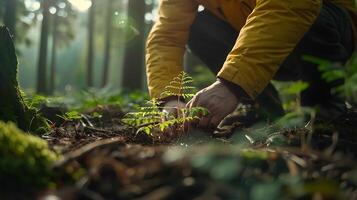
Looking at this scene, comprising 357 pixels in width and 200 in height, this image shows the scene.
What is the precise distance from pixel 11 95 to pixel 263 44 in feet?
4.94

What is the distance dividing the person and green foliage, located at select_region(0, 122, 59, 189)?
126 cm

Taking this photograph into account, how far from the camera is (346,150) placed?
208cm

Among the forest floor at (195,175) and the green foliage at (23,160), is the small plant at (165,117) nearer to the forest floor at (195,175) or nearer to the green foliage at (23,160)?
the forest floor at (195,175)

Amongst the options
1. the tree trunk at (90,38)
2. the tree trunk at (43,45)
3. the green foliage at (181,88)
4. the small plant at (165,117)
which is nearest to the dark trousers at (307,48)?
the green foliage at (181,88)

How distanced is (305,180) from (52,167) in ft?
2.57

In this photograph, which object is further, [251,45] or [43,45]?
[43,45]

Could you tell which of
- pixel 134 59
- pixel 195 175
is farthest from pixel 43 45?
pixel 195 175

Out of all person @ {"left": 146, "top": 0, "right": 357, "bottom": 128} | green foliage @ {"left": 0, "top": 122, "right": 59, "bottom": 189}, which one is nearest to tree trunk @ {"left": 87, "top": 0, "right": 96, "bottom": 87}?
person @ {"left": 146, "top": 0, "right": 357, "bottom": 128}

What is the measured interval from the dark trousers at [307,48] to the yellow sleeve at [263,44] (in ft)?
1.74

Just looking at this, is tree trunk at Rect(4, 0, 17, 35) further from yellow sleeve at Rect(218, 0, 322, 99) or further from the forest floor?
the forest floor

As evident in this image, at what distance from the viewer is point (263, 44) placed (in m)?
2.63

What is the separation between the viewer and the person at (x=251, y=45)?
2613mm

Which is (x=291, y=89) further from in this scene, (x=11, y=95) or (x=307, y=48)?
(x=307, y=48)

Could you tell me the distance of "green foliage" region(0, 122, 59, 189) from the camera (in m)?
1.28
